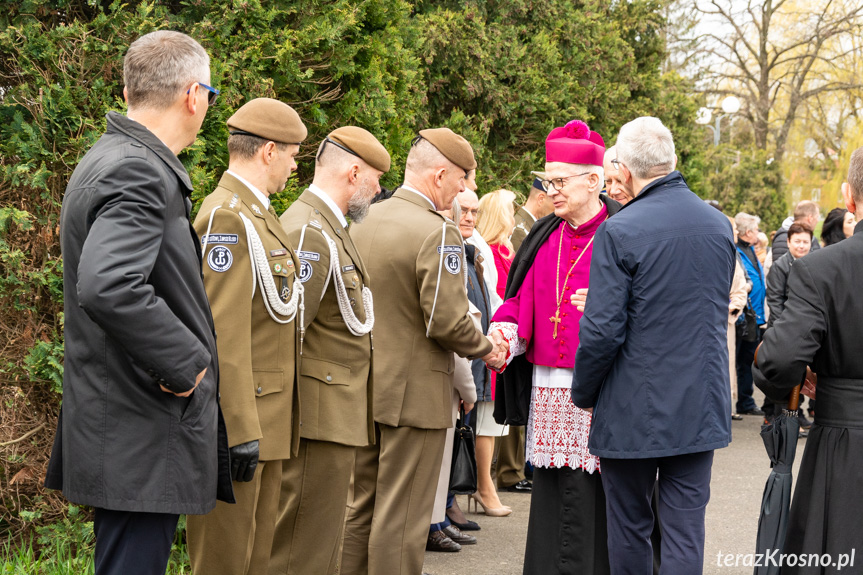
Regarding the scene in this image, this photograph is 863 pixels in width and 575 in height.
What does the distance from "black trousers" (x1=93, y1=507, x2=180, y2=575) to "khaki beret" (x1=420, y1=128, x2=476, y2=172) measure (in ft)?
8.31

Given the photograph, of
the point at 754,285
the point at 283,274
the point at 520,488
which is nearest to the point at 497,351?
the point at 283,274

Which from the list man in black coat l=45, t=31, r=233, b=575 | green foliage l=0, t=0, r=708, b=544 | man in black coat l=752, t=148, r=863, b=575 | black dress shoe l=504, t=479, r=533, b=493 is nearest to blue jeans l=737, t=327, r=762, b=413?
black dress shoe l=504, t=479, r=533, b=493

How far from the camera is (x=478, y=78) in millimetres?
9234

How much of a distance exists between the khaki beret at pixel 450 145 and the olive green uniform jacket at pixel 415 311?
0.99 ft

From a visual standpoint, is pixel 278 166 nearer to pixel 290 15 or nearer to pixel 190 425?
pixel 190 425

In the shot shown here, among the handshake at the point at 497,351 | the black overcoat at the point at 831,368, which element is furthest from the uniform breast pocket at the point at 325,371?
the black overcoat at the point at 831,368

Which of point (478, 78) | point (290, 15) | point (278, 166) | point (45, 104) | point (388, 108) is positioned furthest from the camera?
point (478, 78)

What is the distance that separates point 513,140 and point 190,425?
7500 mm

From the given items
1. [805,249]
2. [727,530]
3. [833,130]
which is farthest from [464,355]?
[833,130]

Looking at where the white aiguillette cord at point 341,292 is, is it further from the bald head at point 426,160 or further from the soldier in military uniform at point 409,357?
the bald head at point 426,160

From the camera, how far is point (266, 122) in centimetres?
371

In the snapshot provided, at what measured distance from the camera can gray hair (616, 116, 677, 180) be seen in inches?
159

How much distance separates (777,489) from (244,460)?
2.13 m

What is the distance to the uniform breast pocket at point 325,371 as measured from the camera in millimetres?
4043
